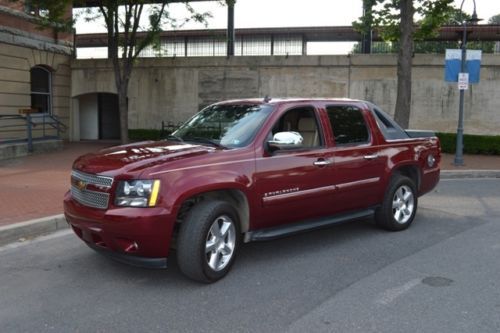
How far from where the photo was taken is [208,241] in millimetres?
4930

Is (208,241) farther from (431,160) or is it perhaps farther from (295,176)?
(431,160)

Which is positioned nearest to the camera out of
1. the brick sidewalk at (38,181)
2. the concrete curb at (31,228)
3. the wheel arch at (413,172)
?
the concrete curb at (31,228)

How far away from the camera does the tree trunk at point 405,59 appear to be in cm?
1562

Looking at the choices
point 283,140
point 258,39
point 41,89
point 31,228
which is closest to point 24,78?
point 41,89

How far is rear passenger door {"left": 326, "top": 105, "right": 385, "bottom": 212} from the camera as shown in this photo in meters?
6.22

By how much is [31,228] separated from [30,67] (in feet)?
49.0

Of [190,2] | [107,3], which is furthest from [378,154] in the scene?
[190,2]

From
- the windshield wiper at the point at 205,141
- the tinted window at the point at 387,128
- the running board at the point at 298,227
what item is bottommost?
the running board at the point at 298,227

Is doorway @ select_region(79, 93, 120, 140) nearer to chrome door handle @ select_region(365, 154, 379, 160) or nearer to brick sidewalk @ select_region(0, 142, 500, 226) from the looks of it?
brick sidewalk @ select_region(0, 142, 500, 226)

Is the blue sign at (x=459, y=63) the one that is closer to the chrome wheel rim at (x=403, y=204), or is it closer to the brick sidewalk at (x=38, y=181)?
the brick sidewalk at (x=38, y=181)

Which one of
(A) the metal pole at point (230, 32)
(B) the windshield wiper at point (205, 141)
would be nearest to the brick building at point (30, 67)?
(A) the metal pole at point (230, 32)

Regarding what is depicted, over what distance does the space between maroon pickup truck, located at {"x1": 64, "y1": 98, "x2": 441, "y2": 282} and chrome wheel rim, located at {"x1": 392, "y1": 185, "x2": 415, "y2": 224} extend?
1 centimetres

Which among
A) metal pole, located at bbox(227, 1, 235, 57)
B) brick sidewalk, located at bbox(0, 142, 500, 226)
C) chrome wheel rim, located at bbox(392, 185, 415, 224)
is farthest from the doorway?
chrome wheel rim, located at bbox(392, 185, 415, 224)

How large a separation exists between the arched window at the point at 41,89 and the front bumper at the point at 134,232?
17.6m
